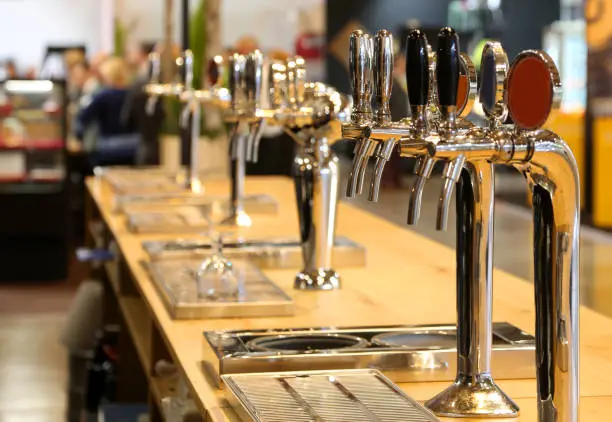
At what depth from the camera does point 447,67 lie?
123cm

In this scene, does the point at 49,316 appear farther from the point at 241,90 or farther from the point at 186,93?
the point at 241,90

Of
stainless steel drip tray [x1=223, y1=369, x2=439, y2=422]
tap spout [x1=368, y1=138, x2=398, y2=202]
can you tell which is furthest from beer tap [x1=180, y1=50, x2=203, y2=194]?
tap spout [x1=368, y1=138, x2=398, y2=202]

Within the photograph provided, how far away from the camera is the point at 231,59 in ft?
8.89

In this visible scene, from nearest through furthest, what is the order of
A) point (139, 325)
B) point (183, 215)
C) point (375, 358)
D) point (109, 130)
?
point (375, 358) < point (139, 325) < point (183, 215) < point (109, 130)

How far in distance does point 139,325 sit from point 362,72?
6.28 feet

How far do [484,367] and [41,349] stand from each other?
484 cm

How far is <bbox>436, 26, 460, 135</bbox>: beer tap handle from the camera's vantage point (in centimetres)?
123

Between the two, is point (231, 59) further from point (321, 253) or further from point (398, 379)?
point (398, 379)

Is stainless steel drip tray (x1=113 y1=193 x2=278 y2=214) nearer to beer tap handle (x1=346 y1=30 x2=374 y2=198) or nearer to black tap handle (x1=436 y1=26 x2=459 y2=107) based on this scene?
beer tap handle (x1=346 y1=30 x2=374 y2=198)

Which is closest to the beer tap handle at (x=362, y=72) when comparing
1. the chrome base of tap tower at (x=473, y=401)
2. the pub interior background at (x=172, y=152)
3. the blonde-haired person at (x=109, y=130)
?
the chrome base of tap tower at (x=473, y=401)

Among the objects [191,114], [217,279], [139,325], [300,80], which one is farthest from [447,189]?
[191,114]

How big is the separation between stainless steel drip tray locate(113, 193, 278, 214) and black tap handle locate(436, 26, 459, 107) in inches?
95.5

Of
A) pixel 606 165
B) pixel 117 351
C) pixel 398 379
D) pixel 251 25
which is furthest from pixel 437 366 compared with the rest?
pixel 251 25

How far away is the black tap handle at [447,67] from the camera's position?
1.23 metres
